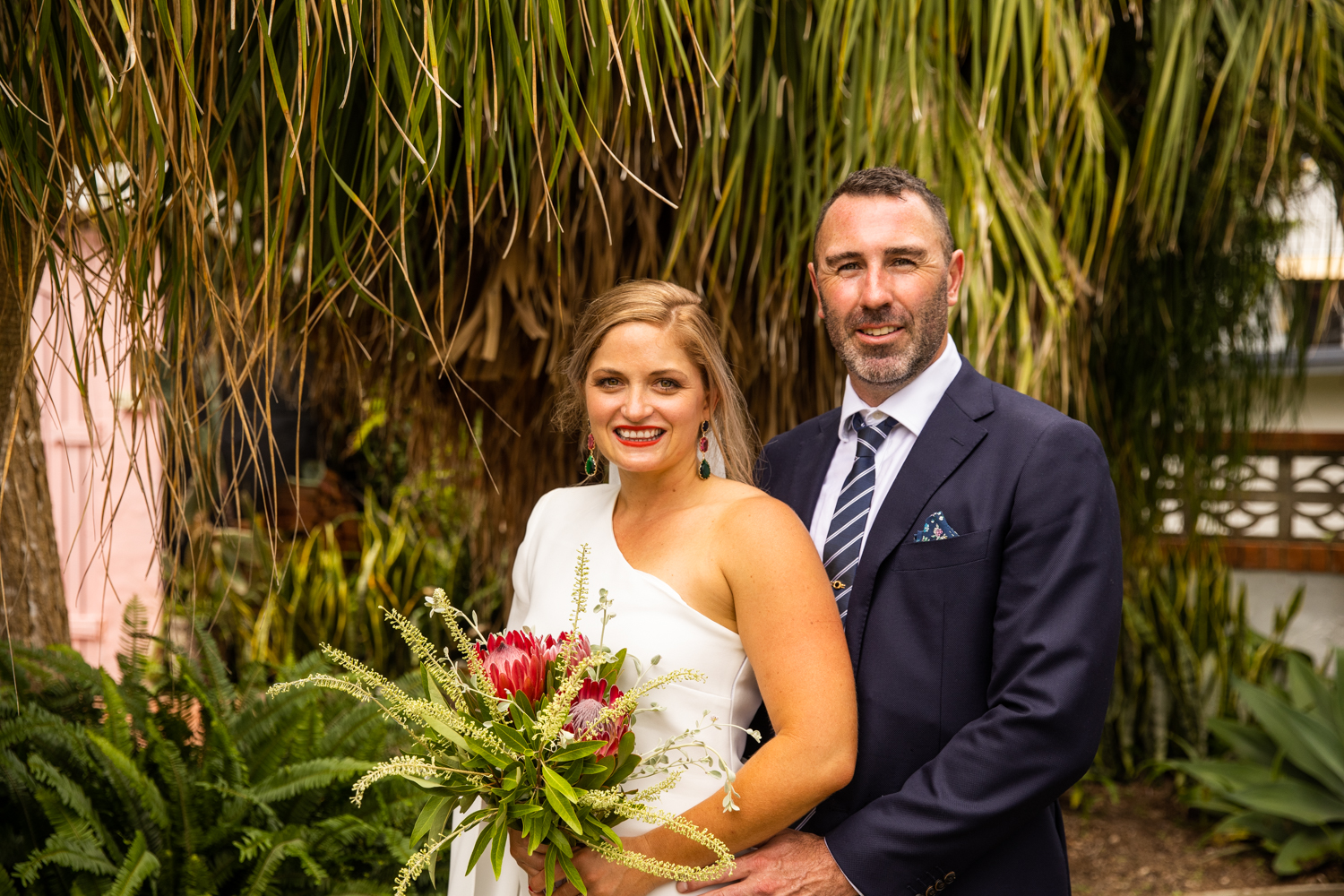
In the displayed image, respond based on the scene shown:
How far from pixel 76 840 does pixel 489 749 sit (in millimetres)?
1350

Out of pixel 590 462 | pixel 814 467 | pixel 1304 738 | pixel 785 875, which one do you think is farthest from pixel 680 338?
pixel 1304 738

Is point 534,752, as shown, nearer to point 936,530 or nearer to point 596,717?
point 596,717

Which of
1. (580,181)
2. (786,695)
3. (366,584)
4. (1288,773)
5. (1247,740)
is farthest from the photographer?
(366,584)

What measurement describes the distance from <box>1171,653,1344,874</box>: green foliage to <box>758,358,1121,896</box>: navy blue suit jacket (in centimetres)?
243

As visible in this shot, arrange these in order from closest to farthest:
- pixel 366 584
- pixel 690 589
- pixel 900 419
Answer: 1. pixel 690 589
2. pixel 900 419
3. pixel 366 584

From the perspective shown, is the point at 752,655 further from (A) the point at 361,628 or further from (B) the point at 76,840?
(A) the point at 361,628

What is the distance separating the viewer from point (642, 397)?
1585 millimetres

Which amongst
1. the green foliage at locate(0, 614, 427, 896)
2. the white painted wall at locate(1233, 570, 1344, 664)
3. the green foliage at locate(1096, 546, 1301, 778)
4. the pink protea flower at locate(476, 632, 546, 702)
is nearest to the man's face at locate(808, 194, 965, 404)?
the pink protea flower at locate(476, 632, 546, 702)

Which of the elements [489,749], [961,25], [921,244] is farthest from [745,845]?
[961,25]

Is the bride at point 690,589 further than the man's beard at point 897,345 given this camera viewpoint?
No

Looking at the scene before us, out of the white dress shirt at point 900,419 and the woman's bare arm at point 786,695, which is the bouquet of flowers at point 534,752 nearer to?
the woman's bare arm at point 786,695

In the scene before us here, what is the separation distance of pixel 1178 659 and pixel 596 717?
11.8ft

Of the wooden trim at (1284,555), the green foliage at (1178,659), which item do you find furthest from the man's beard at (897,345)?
the wooden trim at (1284,555)

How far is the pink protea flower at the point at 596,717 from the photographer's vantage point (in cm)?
137
